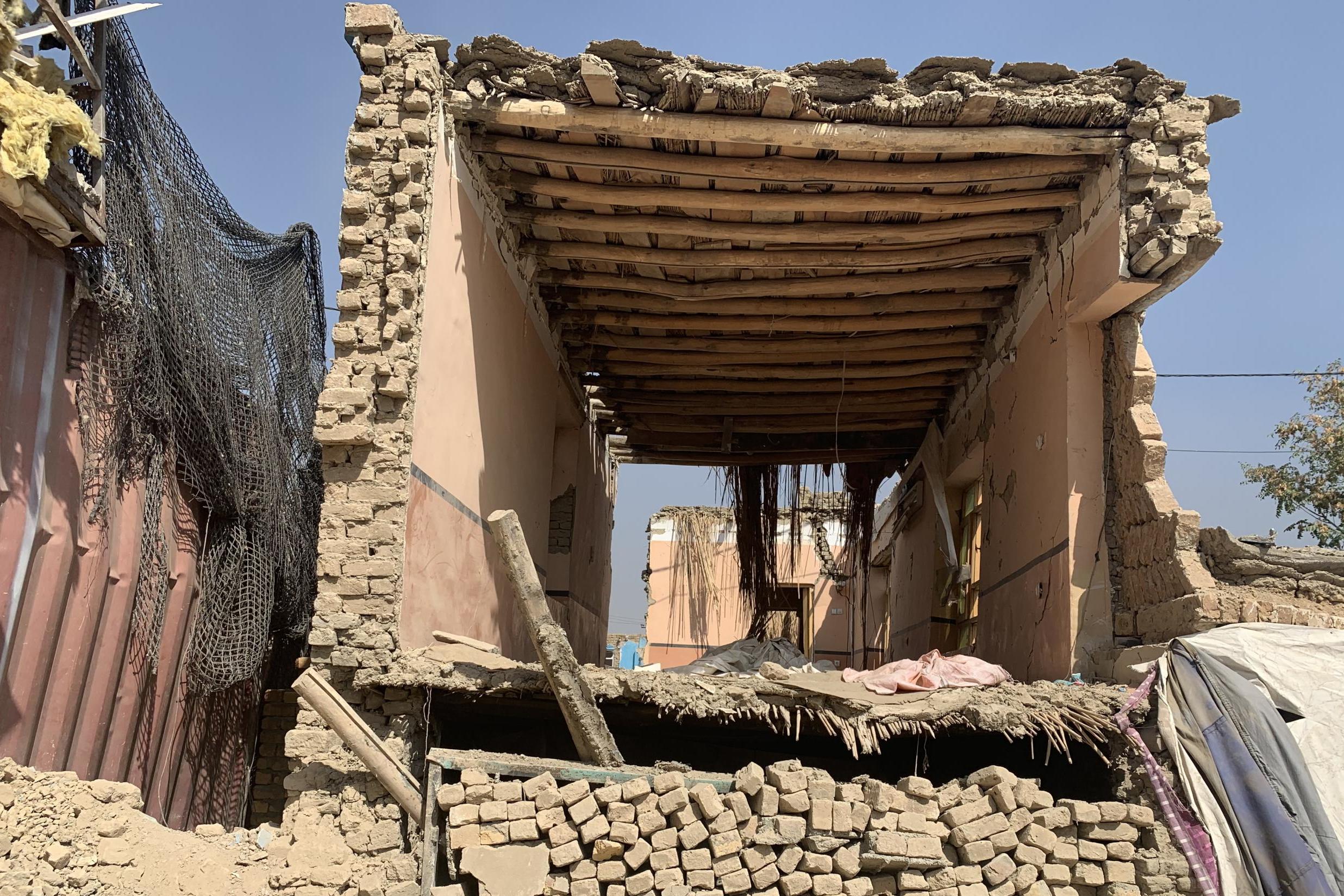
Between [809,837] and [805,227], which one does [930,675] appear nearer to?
[809,837]

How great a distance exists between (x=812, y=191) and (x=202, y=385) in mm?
3912

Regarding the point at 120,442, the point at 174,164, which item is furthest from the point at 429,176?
the point at 120,442

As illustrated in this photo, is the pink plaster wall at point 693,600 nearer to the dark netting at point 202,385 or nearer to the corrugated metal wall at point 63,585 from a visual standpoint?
the dark netting at point 202,385

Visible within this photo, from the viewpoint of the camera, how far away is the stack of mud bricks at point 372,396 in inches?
203

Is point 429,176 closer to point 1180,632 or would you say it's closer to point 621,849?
point 621,849

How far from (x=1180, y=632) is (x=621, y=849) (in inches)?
120

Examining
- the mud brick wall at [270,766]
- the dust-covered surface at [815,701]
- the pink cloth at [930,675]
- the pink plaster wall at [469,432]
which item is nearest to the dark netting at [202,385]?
the mud brick wall at [270,766]

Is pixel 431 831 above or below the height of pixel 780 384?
below

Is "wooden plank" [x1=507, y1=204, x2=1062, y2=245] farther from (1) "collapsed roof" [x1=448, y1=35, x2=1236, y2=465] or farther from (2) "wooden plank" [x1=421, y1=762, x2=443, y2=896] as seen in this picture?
(2) "wooden plank" [x1=421, y1=762, x2=443, y2=896]

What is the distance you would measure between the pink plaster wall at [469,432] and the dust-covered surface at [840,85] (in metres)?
0.67

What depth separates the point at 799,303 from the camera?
8.16 m

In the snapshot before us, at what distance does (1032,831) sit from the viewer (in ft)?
16.4

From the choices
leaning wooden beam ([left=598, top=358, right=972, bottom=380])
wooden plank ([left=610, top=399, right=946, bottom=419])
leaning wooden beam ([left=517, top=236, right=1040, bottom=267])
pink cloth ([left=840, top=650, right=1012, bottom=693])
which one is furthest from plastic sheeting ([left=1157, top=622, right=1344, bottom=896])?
wooden plank ([left=610, top=399, right=946, bottom=419])

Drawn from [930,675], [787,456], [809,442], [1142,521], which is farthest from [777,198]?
[787,456]
